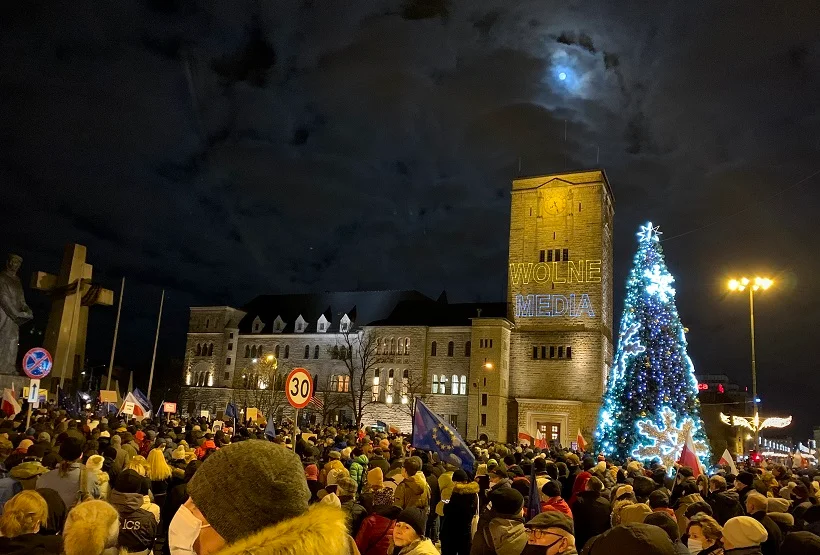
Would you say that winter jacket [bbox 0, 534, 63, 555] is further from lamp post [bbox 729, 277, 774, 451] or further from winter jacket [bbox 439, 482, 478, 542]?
lamp post [bbox 729, 277, 774, 451]

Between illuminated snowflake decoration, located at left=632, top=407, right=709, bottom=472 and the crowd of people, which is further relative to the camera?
illuminated snowflake decoration, located at left=632, top=407, right=709, bottom=472

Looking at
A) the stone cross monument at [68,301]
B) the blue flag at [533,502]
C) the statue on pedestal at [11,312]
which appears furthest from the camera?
the stone cross monument at [68,301]

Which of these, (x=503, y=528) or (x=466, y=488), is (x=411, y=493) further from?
(x=503, y=528)

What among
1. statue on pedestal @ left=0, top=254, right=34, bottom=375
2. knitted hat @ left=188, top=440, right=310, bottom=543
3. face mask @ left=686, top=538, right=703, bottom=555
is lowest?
face mask @ left=686, top=538, right=703, bottom=555

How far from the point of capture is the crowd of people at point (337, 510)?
229 cm

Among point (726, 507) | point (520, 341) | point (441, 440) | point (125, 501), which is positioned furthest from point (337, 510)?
point (520, 341)

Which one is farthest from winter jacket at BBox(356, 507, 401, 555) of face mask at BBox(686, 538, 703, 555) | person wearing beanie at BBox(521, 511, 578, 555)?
face mask at BBox(686, 538, 703, 555)

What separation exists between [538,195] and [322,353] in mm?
27169

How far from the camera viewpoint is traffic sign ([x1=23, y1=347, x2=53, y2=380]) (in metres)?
15.1

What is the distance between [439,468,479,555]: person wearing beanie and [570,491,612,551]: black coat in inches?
57.6

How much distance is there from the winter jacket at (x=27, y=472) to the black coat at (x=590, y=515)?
23.2 feet

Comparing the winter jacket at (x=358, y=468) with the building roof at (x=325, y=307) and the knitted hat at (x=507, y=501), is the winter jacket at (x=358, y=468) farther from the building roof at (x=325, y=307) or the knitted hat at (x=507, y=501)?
the building roof at (x=325, y=307)

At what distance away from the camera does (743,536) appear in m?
5.26

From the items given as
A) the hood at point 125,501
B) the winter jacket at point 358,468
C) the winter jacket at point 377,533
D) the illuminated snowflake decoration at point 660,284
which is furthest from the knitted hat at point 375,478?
the illuminated snowflake decoration at point 660,284
